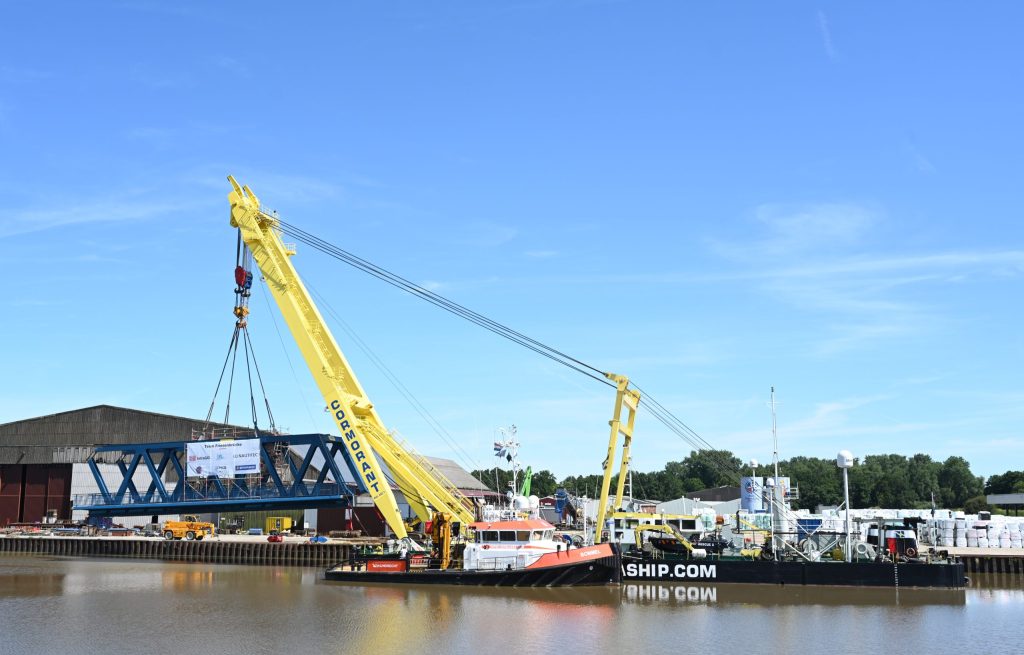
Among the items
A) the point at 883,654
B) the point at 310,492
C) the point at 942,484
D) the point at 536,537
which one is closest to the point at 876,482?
the point at 942,484

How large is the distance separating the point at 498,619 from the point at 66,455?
177ft

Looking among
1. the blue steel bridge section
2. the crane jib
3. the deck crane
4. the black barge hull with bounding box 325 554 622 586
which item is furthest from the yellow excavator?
the blue steel bridge section

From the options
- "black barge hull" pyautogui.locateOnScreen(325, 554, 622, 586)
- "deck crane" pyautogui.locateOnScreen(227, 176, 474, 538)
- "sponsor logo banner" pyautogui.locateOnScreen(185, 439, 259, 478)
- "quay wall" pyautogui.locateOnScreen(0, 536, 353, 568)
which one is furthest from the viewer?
"sponsor logo banner" pyautogui.locateOnScreen(185, 439, 259, 478)

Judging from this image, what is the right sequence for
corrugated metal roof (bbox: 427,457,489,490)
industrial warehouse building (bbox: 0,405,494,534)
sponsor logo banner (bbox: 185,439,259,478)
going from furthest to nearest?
corrugated metal roof (bbox: 427,457,489,490)
industrial warehouse building (bbox: 0,405,494,534)
sponsor logo banner (bbox: 185,439,259,478)

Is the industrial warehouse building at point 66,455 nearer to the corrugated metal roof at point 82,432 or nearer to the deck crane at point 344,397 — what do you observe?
the corrugated metal roof at point 82,432

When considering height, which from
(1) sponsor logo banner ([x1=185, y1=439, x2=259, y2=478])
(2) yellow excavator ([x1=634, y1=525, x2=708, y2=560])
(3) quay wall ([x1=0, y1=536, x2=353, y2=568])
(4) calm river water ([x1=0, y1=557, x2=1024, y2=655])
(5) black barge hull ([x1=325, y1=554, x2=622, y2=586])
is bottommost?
(3) quay wall ([x1=0, y1=536, x2=353, y2=568])

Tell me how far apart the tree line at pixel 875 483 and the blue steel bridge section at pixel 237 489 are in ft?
129

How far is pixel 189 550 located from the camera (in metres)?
59.2

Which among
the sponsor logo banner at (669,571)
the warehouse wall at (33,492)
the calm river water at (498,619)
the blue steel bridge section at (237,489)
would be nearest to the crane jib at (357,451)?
the calm river water at (498,619)

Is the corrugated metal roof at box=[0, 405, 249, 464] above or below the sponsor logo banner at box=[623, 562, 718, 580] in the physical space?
above

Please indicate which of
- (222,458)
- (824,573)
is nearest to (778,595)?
(824,573)

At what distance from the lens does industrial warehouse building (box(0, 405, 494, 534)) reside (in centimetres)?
7125

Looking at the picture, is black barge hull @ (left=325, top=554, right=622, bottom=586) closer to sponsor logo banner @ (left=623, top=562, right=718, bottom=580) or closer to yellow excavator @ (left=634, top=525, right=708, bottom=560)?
sponsor logo banner @ (left=623, top=562, right=718, bottom=580)

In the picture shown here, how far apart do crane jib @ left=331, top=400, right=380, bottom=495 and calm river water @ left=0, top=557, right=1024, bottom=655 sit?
605 centimetres
